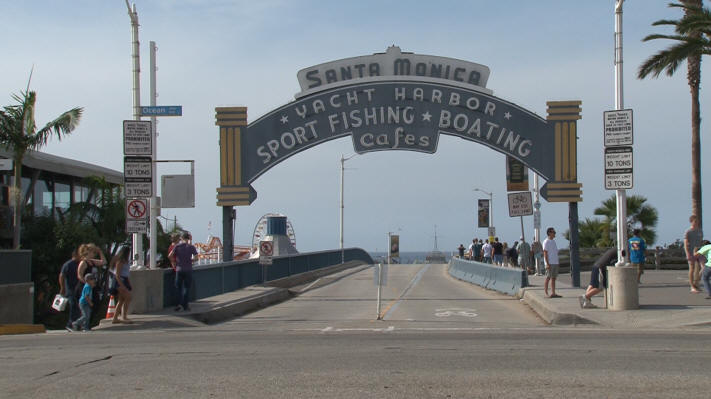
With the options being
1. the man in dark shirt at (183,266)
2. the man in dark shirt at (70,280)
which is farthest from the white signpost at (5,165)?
the man in dark shirt at (183,266)

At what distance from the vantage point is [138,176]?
1708 centimetres

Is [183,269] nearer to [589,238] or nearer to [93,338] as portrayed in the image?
[93,338]

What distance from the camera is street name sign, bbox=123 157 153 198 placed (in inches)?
669

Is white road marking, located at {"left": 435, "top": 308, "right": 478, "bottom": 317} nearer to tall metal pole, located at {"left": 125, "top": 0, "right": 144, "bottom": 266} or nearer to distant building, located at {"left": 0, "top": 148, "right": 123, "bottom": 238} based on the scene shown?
tall metal pole, located at {"left": 125, "top": 0, "right": 144, "bottom": 266}

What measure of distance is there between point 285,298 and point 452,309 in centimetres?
700

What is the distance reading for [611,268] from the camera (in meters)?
16.3

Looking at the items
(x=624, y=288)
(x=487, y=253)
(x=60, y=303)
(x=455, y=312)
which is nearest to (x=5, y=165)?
(x=60, y=303)

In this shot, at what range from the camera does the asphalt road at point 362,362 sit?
8031 mm

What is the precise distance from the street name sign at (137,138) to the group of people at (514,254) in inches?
582

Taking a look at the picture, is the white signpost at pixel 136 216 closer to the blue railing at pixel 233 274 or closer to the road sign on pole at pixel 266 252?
the blue railing at pixel 233 274

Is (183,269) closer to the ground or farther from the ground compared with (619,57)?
closer to the ground

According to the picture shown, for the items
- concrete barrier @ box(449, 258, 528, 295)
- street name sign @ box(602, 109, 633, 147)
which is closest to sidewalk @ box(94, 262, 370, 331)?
concrete barrier @ box(449, 258, 528, 295)

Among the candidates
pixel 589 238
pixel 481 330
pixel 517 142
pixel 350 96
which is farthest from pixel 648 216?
pixel 481 330

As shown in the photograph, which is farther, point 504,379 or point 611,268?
point 611,268
